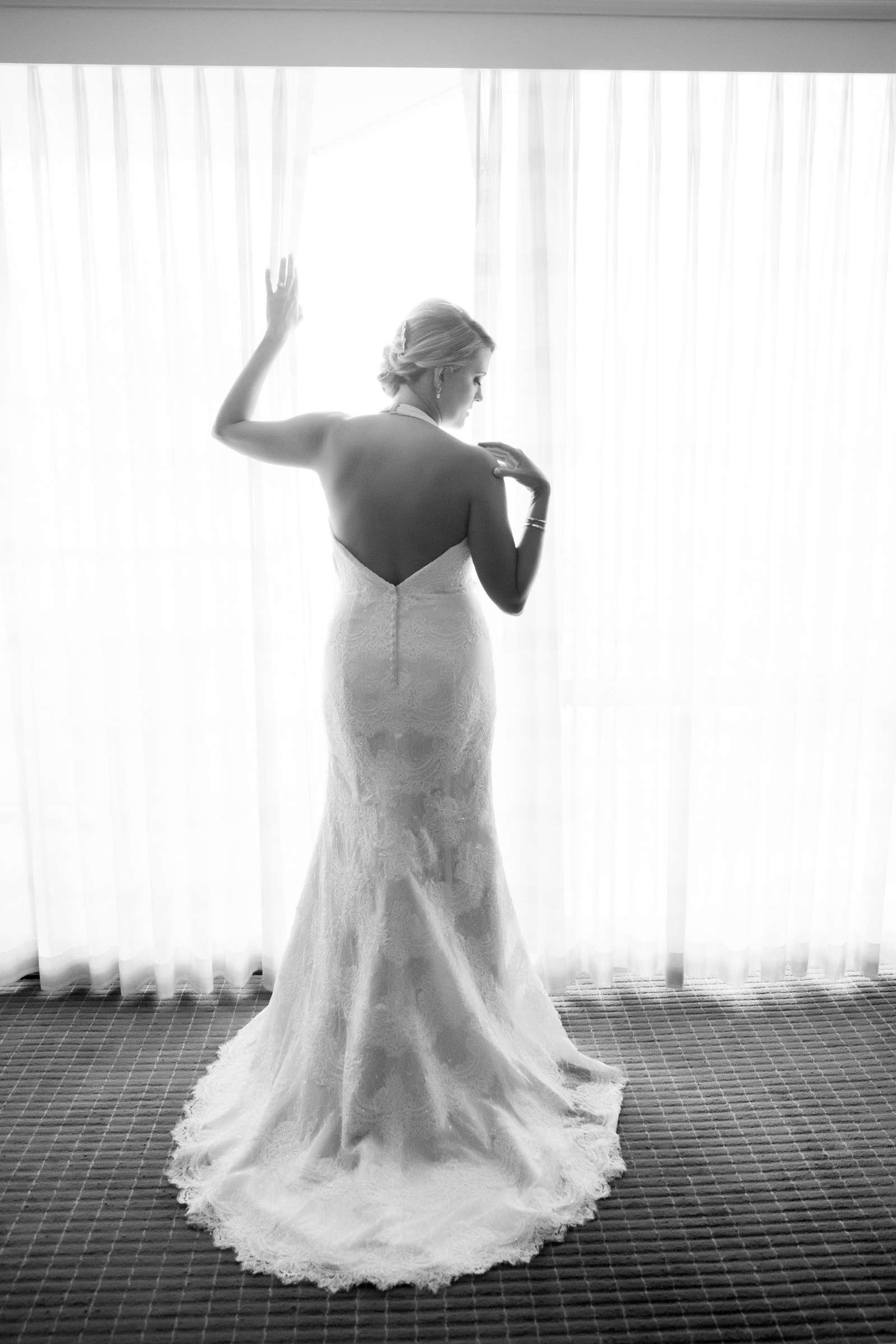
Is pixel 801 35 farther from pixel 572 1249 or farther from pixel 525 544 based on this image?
pixel 572 1249

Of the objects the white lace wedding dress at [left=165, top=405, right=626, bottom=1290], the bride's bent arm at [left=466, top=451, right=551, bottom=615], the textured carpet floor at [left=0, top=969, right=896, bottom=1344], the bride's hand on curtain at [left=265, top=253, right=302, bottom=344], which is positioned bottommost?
the textured carpet floor at [left=0, top=969, right=896, bottom=1344]

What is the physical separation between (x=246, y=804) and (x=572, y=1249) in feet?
4.80

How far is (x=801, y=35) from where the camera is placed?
2598mm

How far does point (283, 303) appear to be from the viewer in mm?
2359

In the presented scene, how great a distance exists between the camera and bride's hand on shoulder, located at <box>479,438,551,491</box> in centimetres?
212

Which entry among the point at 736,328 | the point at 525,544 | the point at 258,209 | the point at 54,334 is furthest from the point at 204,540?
the point at 736,328

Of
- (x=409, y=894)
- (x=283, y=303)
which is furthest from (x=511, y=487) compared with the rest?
(x=409, y=894)

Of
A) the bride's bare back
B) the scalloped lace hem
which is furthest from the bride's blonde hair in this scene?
the scalloped lace hem

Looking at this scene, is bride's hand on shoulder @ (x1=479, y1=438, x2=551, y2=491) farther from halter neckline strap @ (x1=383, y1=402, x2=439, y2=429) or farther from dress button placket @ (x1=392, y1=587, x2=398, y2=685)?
dress button placket @ (x1=392, y1=587, x2=398, y2=685)

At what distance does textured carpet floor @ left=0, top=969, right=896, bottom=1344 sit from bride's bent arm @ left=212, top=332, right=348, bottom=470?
156cm

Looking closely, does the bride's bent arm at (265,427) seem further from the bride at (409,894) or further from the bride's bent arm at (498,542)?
the bride's bent arm at (498,542)

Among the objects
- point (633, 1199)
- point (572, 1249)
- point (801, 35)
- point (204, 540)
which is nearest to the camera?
point (572, 1249)

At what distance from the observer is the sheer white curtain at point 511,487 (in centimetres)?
263

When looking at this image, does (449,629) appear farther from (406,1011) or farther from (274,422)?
(406,1011)
